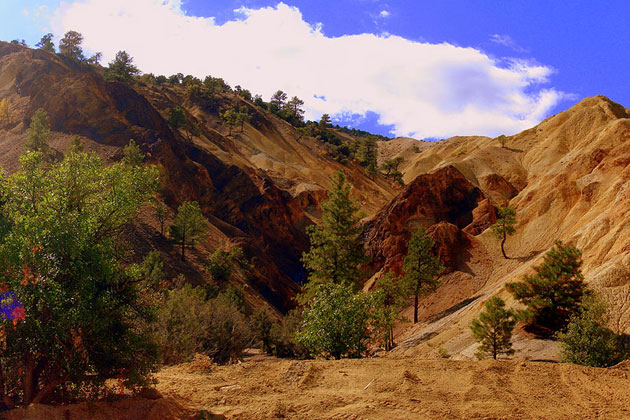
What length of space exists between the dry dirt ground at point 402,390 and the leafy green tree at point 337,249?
1323cm

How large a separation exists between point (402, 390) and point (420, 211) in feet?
158

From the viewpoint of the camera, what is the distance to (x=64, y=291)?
8367 mm

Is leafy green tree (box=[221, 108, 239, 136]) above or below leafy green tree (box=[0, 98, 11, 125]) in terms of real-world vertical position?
above

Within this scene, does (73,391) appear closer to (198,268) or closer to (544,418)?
(544,418)

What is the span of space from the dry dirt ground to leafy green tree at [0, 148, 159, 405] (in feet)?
7.61

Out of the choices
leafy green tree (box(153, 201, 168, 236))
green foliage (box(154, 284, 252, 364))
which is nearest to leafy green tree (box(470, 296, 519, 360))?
green foliage (box(154, 284, 252, 364))

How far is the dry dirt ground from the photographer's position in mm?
9992

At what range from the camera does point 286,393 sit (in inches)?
449

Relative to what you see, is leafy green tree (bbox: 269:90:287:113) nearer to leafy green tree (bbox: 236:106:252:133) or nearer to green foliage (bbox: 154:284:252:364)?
leafy green tree (bbox: 236:106:252:133)

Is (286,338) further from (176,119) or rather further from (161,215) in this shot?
(176,119)

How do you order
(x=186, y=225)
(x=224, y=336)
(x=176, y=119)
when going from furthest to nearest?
(x=176, y=119), (x=186, y=225), (x=224, y=336)

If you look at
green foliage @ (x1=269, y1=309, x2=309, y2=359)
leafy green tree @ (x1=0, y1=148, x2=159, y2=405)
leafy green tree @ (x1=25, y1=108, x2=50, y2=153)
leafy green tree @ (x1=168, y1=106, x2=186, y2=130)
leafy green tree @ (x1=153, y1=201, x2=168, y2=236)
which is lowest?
green foliage @ (x1=269, y1=309, x2=309, y2=359)

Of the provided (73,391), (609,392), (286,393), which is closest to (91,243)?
(73,391)

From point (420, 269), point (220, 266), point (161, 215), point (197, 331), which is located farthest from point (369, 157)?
point (197, 331)
